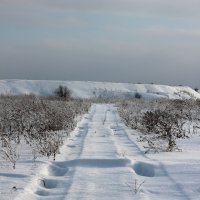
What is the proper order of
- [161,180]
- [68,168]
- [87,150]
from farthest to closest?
[87,150]
[68,168]
[161,180]

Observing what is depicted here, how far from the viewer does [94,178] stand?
659 centimetres

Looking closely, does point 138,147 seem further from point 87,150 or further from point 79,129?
point 79,129

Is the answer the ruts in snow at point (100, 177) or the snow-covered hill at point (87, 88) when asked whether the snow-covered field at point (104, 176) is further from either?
the snow-covered hill at point (87, 88)

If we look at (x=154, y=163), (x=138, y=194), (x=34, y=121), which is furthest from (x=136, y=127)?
(x=138, y=194)


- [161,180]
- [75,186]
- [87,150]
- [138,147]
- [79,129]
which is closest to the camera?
[75,186]

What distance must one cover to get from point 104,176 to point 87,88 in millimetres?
85101

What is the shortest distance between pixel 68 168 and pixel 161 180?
165cm

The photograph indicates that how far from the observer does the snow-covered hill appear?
83750mm

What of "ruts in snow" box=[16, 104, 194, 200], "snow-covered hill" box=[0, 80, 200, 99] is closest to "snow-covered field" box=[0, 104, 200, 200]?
"ruts in snow" box=[16, 104, 194, 200]

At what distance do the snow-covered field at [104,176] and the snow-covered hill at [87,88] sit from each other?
6894 centimetres

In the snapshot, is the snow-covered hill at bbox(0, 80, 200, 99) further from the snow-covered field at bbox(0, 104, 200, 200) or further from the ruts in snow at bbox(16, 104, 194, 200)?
the snow-covered field at bbox(0, 104, 200, 200)

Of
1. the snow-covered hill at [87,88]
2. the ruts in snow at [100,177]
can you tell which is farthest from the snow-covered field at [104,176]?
the snow-covered hill at [87,88]

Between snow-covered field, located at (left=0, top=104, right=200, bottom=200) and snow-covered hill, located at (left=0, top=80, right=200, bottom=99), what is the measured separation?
6894 centimetres

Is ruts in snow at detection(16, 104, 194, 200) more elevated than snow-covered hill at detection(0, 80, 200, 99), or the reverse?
snow-covered hill at detection(0, 80, 200, 99)
